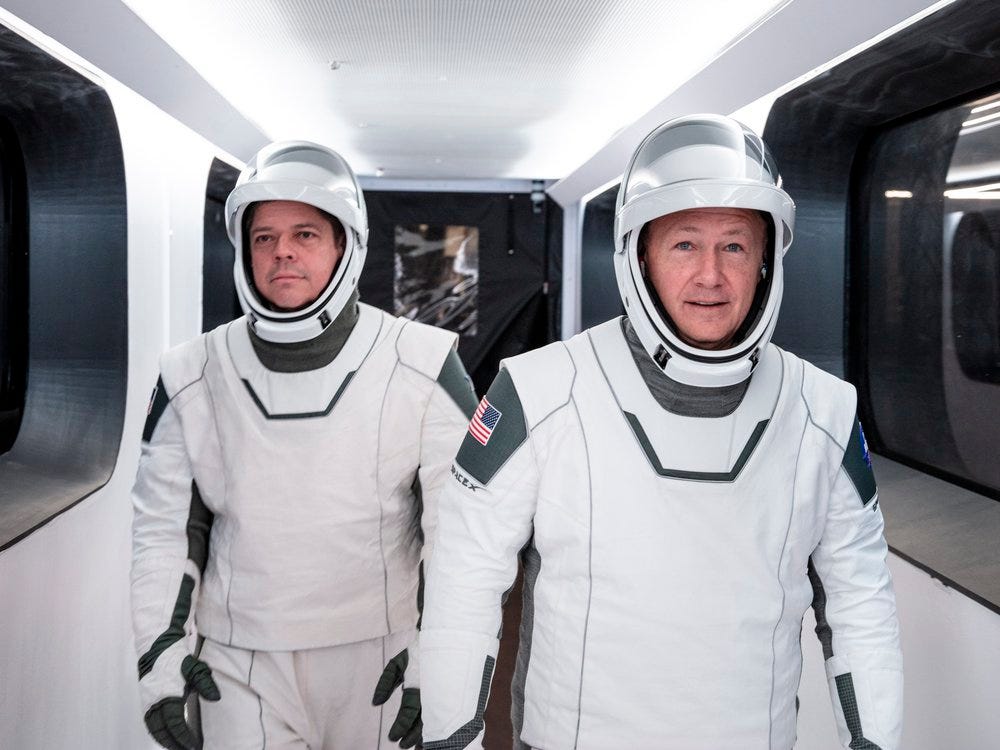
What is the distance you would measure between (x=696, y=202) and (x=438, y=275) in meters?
4.84

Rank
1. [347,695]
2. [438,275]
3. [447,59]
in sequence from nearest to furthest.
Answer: [347,695] < [447,59] < [438,275]

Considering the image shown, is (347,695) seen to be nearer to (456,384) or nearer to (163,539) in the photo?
(163,539)

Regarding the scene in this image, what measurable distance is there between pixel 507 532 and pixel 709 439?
1.03ft

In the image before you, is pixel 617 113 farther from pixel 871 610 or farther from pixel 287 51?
pixel 871 610

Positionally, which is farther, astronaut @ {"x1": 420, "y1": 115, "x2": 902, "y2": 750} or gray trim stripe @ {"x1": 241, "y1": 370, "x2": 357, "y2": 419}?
gray trim stripe @ {"x1": 241, "y1": 370, "x2": 357, "y2": 419}

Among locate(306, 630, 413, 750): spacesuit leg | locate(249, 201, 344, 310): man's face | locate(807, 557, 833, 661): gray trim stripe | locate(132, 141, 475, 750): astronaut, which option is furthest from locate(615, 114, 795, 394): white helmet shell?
locate(306, 630, 413, 750): spacesuit leg

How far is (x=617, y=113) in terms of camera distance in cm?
355

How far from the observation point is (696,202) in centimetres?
128

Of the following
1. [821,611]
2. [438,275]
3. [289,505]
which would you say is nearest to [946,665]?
[821,611]

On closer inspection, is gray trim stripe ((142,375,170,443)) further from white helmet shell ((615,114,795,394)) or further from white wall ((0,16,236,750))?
white helmet shell ((615,114,795,394))

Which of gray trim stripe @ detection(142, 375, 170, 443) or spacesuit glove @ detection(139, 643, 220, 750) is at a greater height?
gray trim stripe @ detection(142, 375, 170, 443)

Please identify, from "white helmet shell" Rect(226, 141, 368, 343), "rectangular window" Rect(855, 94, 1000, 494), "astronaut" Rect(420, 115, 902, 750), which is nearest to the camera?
"astronaut" Rect(420, 115, 902, 750)

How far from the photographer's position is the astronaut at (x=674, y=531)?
1.22m

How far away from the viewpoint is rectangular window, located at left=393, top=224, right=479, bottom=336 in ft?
19.7
